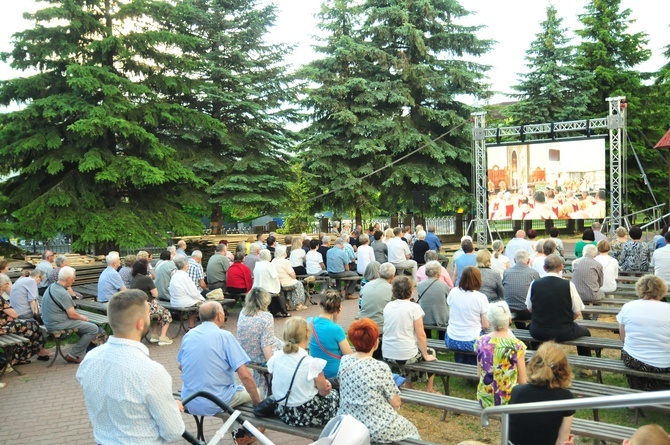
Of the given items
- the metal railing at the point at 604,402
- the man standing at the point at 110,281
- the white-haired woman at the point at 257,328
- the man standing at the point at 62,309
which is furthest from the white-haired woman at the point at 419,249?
the metal railing at the point at 604,402

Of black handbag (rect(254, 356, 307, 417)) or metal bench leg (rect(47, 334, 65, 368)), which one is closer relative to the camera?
black handbag (rect(254, 356, 307, 417))

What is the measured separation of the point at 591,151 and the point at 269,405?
65.4 feet

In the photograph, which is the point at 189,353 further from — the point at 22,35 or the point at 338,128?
the point at 338,128

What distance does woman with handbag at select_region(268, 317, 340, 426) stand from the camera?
4809 millimetres

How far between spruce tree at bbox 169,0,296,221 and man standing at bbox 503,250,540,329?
14545 millimetres

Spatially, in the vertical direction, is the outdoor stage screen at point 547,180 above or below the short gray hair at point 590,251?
above

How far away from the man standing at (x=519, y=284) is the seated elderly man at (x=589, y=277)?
2.97 feet

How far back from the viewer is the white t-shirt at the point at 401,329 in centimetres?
630

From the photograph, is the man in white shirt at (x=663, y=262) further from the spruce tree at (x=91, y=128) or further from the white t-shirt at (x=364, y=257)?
the spruce tree at (x=91, y=128)

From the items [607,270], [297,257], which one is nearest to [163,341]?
[297,257]

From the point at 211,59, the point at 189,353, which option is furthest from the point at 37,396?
the point at 211,59

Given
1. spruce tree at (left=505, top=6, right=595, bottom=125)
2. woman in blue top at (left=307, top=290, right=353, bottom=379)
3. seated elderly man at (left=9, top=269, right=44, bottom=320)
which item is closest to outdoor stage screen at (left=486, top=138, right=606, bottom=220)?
spruce tree at (left=505, top=6, right=595, bottom=125)

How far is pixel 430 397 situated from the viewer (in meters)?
5.41

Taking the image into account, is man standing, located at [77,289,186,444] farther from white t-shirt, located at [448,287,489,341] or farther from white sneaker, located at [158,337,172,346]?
white sneaker, located at [158,337,172,346]
